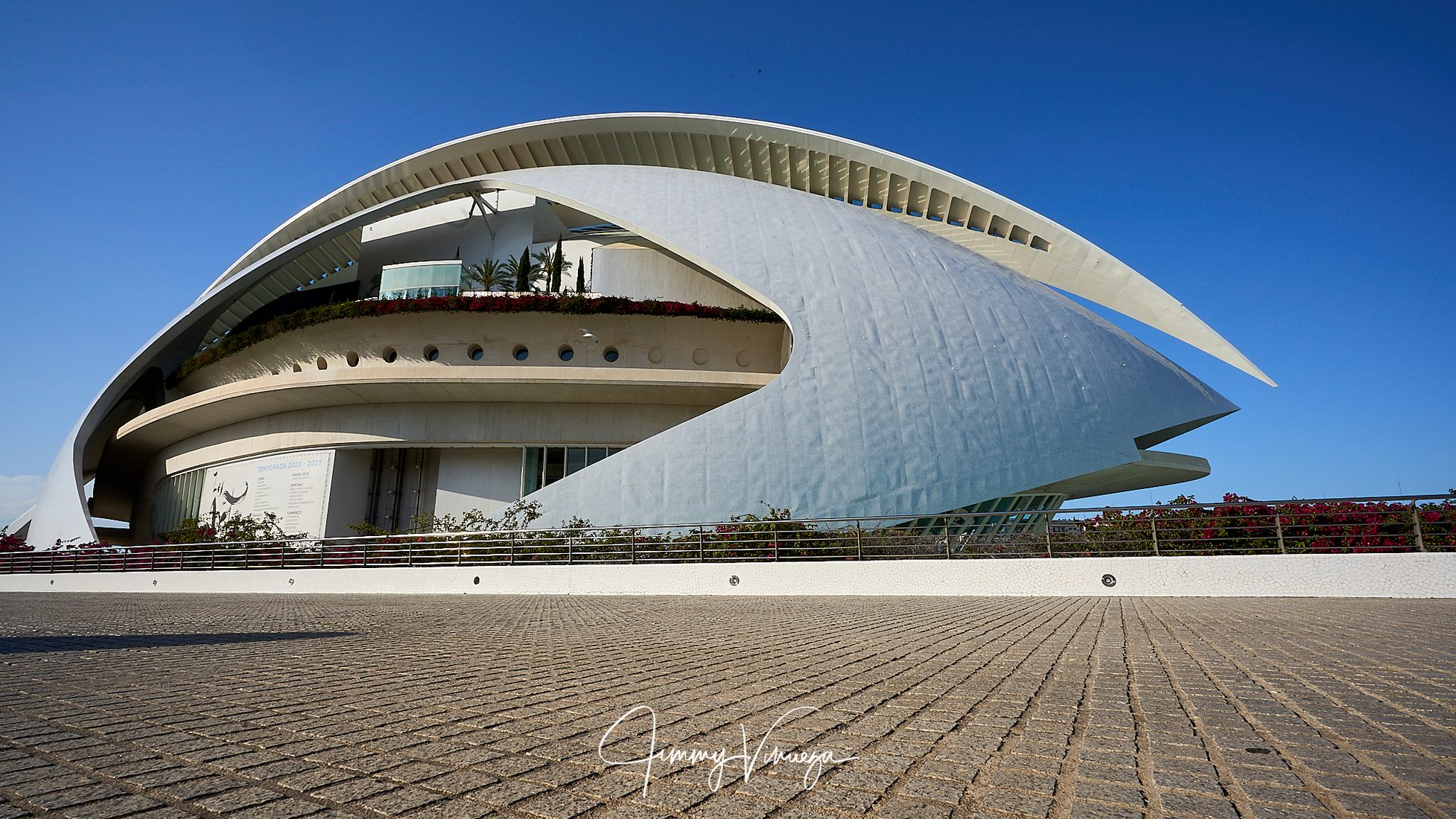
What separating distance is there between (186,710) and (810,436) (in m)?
13.0

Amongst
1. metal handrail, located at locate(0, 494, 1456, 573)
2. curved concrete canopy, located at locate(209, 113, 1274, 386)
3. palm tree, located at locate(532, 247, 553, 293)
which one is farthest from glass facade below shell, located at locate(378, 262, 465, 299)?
metal handrail, located at locate(0, 494, 1456, 573)

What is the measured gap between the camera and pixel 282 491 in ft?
66.7

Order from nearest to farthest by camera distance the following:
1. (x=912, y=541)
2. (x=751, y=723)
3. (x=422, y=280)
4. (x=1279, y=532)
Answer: (x=751, y=723)
(x=1279, y=532)
(x=912, y=541)
(x=422, y=280)

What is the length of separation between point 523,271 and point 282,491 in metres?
9.13

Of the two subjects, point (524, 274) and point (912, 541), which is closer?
point (912, 541)

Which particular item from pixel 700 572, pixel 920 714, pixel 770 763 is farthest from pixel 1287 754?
pixel 700 572

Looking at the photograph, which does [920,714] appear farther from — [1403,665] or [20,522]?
[20,522]

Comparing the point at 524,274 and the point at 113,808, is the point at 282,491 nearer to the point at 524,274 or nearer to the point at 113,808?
the point at 524,274

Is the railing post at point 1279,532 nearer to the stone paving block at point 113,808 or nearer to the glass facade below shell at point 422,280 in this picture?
the stone paving block at point 113,808

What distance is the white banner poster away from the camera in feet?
64.6

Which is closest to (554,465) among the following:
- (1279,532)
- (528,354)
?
(528,354)

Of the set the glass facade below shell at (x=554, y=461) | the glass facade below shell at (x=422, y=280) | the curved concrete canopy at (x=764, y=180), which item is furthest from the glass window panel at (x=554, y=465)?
the curved concrete canopy at (x=764, y=180)

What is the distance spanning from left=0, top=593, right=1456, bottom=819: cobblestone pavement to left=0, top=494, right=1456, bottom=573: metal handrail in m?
4.87

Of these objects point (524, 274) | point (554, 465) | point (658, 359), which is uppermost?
point (524, 274)
